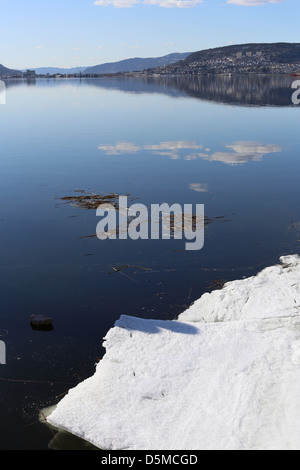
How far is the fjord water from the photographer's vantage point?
31.4 feet

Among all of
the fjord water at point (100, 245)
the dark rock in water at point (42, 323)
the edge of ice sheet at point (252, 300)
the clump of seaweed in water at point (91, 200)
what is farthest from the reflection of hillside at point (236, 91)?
the dark rock in water at point (42, 323)

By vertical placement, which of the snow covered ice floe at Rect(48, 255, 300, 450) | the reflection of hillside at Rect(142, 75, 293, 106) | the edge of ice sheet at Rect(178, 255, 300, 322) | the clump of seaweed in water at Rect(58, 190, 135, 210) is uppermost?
the reflection of hillside at Rect(142, 75, 293, 106)

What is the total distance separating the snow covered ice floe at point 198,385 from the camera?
734cm

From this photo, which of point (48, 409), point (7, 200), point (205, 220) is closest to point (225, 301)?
point (48, 409)

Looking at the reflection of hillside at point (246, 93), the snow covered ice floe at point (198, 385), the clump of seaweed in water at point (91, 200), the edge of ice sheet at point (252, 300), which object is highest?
the reflection of hillside at point (246, 93)

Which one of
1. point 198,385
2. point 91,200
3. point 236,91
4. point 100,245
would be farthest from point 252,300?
point 236,91

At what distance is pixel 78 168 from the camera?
86.0ft

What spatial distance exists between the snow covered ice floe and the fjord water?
0.75 m

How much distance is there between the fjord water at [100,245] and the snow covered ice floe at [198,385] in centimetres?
75

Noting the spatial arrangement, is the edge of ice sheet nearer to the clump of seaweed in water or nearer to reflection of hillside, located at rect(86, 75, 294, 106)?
the clump of seaweed in water

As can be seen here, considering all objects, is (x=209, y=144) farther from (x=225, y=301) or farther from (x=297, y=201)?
(x=225, y=301)

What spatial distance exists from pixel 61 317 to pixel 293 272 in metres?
6.00

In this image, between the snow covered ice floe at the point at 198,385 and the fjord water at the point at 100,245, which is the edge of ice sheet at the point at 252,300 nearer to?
the snow covered ice floe at the point at 198,385

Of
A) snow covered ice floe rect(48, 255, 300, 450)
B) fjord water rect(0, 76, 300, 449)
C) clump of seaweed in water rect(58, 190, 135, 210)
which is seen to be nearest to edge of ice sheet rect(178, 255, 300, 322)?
snow covered ice floe rect(48, 255, 300, 450)
